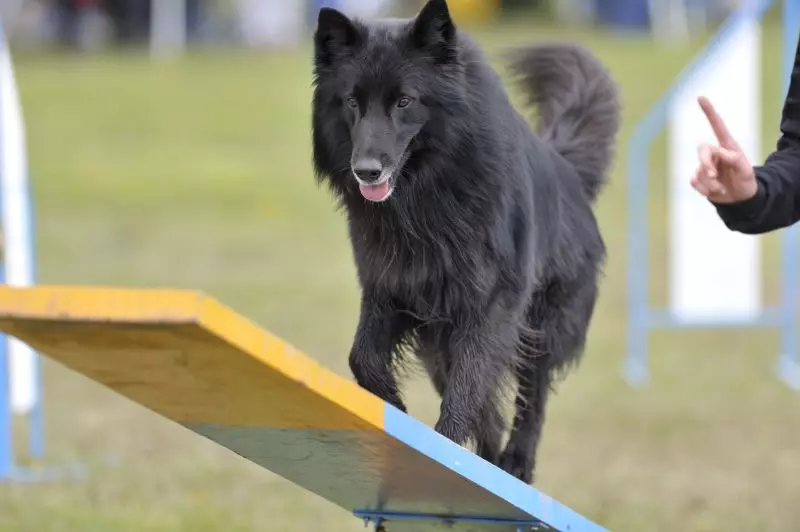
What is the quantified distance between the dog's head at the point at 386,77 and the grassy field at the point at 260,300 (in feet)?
8.00

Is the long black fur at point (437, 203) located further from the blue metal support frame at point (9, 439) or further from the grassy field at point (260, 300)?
the blue metal support frame at point (9, 439)

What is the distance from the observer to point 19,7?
2372 centimetres

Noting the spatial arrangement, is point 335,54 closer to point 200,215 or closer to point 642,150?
point 642,150

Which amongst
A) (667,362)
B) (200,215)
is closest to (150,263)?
(200,215)

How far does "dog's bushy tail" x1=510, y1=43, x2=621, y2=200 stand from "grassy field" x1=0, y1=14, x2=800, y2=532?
1906mm

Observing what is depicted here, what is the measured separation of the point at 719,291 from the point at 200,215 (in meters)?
7.98

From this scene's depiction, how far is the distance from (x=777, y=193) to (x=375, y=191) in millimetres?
1096

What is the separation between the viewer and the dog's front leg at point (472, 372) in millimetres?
3633

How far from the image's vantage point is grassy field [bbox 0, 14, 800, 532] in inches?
240

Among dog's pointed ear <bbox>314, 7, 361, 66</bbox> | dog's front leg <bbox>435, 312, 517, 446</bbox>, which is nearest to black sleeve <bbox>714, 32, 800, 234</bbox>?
dog's front leg <bbox>435, 312, 517, 446</bbox>

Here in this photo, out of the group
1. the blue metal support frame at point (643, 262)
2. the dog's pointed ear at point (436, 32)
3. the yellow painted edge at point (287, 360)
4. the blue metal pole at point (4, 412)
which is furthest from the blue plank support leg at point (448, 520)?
the blue metal support frame at point (643, 262)

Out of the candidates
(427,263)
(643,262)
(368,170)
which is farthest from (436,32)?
(643,262)

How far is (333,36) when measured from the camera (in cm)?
356

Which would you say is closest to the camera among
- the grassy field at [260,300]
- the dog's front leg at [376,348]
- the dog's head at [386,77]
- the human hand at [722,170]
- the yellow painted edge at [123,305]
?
the yellow painted edge at [123,305]
